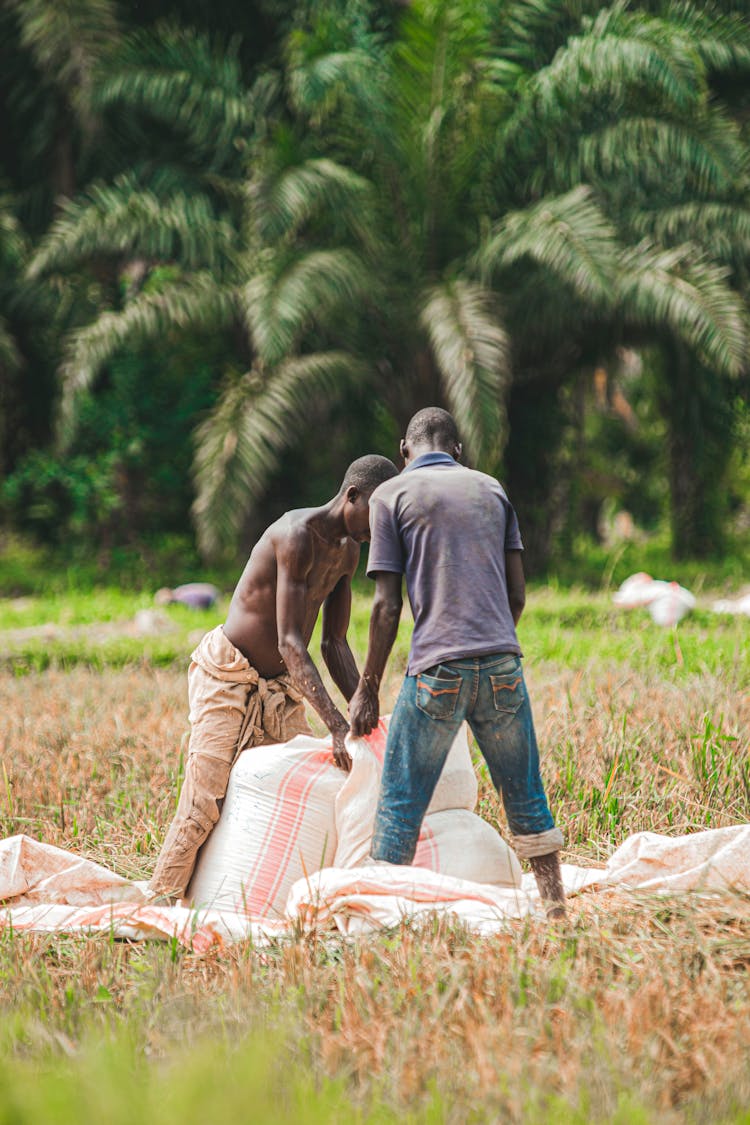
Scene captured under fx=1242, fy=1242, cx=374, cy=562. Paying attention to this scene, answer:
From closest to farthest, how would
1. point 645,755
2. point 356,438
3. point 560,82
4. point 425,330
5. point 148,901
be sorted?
point 148,901 → point 645,755 → point 560,82 → point 425,330 → point 356,438

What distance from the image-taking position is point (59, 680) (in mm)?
7738

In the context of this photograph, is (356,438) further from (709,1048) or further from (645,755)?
(709,1048)

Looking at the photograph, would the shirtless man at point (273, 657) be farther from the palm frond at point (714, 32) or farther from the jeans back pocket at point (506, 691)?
the palm frond at point (714, 32)

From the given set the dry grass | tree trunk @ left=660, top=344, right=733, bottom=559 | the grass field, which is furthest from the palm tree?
the dry grass

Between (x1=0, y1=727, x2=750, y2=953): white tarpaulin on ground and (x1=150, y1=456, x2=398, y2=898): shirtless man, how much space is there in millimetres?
101

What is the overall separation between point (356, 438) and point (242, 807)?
1062 cm

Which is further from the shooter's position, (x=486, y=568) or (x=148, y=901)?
(x=148, y=901)

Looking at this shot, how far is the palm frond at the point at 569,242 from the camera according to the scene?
33.7ft

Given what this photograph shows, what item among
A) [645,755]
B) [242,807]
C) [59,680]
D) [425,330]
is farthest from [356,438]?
[242,807]

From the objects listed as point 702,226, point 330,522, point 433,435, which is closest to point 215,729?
point 330,522

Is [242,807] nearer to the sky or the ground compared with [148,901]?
nearer to the sky

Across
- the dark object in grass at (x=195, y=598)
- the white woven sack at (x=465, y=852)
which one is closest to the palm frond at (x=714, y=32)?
the dark object in grass at (x=195, y=598)

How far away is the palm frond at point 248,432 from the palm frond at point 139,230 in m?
1.59

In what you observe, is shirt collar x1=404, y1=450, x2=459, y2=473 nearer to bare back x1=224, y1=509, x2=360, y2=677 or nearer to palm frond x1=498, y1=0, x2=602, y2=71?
bare back x1=224, y1=509, x2=360, y2=677
